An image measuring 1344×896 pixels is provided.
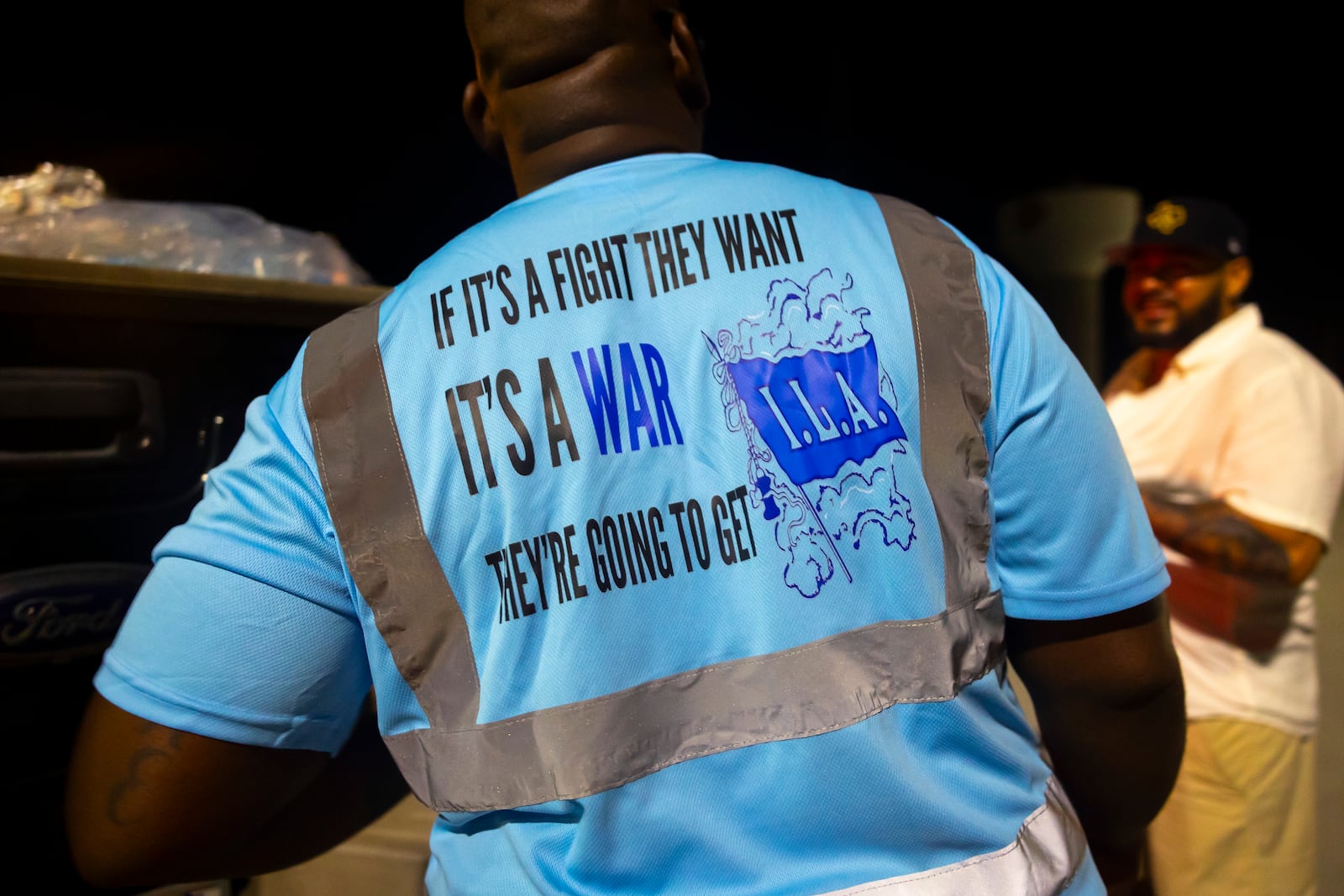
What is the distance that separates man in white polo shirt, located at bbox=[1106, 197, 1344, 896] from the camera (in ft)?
5.27

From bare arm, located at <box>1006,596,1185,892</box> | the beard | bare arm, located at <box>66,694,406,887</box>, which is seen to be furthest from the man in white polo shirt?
bare arm, located at <box>66,694,406,887</box>

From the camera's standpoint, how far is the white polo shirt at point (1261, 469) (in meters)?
1.61

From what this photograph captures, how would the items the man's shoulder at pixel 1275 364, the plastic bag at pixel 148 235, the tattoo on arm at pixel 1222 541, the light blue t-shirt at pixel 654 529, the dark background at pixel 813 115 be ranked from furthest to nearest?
the dark background at pixel 813 115 < the man's shoulder at pixel 1275 364 < the tattoo on arm at pixel 1222 541 < the plastic bag at pixel 148 235 < the light blue t-shirt at pixel 654 529

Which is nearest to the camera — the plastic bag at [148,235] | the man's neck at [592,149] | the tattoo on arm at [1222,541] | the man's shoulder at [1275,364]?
the man's neck at [592,149]

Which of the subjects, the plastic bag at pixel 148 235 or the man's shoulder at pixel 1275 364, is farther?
the man's shoulder at pixel 1275 364

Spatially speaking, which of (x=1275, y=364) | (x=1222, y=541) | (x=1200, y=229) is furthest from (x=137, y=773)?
(x=1200, y=229)

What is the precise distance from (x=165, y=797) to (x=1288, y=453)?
195cm

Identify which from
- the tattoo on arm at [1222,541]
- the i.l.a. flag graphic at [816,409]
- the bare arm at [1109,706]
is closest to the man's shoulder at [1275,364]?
the tattoo on arm at [1222,541]

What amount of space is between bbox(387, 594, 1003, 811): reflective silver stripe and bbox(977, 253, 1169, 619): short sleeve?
0.57 feet

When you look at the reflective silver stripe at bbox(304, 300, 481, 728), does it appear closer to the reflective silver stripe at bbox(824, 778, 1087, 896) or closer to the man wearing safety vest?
the man wearing safety vest

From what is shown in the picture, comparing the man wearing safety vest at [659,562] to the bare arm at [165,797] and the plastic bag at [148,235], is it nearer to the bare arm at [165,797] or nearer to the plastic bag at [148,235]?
the bare arm at [165,797]

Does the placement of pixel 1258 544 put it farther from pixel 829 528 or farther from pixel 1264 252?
pixel 1264 252

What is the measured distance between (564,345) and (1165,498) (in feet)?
5.15

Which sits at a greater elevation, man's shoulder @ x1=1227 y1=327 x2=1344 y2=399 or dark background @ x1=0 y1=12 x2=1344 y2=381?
dark background @ x1=0 y1=12 x2=1344 y2=381
